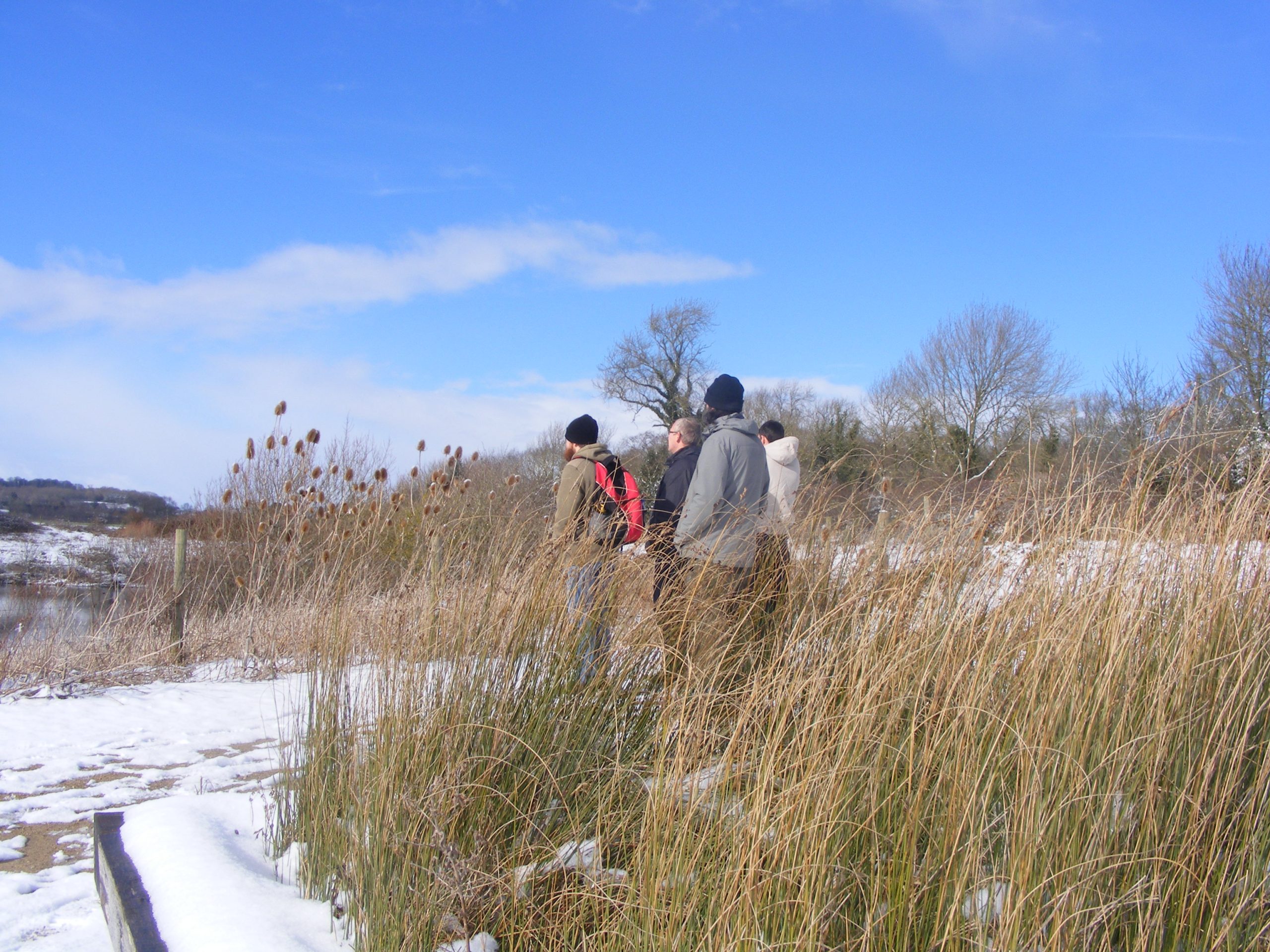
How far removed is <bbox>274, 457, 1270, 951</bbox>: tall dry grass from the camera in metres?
1.77

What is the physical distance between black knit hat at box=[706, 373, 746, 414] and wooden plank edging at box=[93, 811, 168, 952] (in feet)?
10.9

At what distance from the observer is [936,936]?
171 cm

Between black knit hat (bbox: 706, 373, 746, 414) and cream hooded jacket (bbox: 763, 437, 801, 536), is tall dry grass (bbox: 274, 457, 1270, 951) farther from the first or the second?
cream hooded jacket (bbox: 763, 437, 801, 536)

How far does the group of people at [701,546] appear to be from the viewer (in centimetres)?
286

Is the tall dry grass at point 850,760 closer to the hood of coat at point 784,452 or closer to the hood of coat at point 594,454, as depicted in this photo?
the hood of coat at point 594,454

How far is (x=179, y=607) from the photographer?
311 inches

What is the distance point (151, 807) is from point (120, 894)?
778 millimetres

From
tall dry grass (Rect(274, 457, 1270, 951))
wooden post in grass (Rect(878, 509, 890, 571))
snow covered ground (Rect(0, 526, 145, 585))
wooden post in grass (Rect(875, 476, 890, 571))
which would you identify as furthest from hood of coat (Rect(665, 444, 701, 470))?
snow covered ground (Rect(0, 526, 145, 585))

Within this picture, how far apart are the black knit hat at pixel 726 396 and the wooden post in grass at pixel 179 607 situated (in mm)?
5813

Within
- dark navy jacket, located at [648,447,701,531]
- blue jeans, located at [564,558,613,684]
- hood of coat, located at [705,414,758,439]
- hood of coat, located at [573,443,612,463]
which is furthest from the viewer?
Result: hood of coat, located at [573,443,612,463]

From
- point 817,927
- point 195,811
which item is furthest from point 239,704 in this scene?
point 817,927

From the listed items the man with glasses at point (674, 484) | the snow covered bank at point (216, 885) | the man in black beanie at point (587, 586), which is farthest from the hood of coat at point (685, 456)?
the snow covered bank at point (216, 885)

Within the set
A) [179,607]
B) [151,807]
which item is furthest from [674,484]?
[179,607]

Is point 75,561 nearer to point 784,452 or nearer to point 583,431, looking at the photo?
point 583,431
